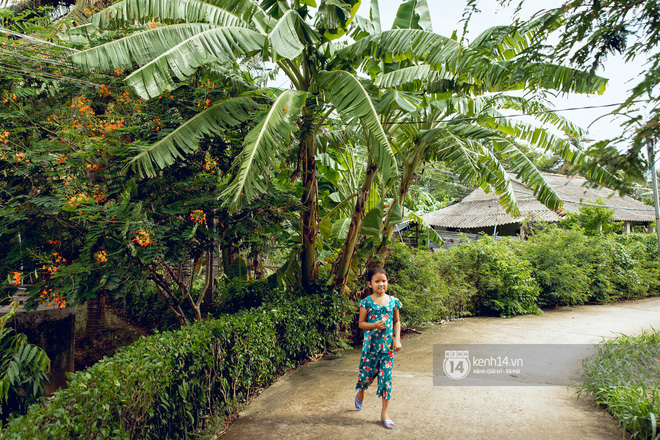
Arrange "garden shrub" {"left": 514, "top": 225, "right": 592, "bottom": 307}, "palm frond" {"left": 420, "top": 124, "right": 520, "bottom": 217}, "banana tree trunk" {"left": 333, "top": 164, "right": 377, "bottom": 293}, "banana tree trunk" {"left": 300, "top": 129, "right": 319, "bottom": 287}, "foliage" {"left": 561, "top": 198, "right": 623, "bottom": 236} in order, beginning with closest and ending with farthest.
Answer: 1. "palm frond" {"left": 420, "top": 124, "right": 520, "bottom": 217}
2. "banana tree trunk" {"left": 300, "top": 129, "right": 319, "bottom": 287}
3. "banana tree trunk" {"left": 333, "top": 164, "right": 377, "bottom": 293}
4. "garden shrub" {"left": 514, "top": 225, "right": 592, "bottom": 307}
5. "foliage" {"left": 561, "top": 198, "right": 623, "bottom": 236}

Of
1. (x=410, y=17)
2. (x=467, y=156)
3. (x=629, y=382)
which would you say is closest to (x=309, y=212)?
(x=467, y=156)

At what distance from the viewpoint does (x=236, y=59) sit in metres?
5.15

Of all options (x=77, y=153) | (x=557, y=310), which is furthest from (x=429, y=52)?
(x=557, y=310)

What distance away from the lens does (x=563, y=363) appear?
6.06m

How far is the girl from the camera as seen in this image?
4.03 m

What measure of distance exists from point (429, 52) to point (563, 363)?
485 centimetres

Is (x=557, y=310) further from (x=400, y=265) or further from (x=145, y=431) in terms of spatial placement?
(x=145, y=431)

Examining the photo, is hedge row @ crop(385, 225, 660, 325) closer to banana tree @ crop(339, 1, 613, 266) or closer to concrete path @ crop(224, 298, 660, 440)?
banana tree @ crop(339, 1, 613, 266)

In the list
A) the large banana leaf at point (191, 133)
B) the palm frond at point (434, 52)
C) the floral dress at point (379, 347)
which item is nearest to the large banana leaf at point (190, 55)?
the large banana leaf at point (191, 133)

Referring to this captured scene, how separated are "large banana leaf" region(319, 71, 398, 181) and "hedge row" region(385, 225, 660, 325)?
3921 millimetres

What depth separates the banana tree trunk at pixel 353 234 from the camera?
668cm

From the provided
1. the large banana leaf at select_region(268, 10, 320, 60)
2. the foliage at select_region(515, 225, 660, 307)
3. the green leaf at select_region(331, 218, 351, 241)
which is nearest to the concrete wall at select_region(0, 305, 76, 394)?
the green leaf at select_region(331, 218, 351, 241)

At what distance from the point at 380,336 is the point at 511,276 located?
7.30m

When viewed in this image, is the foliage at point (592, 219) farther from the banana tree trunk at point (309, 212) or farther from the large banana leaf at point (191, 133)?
the large banana leaf at point (191, 133)
